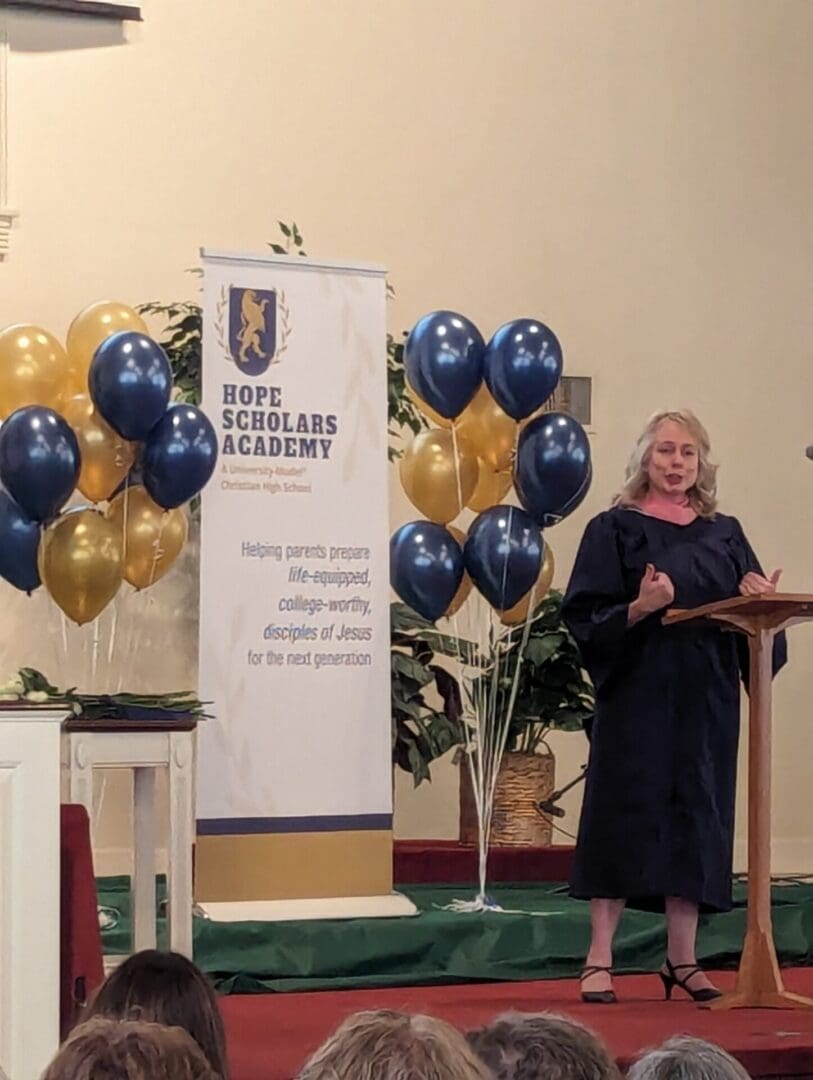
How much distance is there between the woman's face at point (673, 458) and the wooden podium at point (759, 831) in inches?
13.6

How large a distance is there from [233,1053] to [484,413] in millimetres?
2546

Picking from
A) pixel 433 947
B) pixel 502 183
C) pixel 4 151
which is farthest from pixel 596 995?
pixel 502 183

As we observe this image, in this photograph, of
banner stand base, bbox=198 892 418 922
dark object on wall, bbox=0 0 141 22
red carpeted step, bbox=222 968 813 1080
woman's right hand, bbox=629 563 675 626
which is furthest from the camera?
dark object on wall, bbox=0 0 141 22

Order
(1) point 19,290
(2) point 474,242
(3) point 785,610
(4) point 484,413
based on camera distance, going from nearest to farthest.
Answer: (3) point 785,610 → (4) point 484,413 → (1) point 19,290 → (2) point 474,242

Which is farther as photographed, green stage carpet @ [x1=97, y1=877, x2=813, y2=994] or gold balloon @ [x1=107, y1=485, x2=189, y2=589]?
gold balloon @ [x1=107, y1=485, x2=189, y2=589]

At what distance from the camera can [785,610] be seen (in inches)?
167

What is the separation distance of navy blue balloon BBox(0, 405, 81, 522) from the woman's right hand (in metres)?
1.89

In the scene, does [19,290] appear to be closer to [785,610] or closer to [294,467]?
[294,467]

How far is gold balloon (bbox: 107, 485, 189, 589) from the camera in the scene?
5809mm

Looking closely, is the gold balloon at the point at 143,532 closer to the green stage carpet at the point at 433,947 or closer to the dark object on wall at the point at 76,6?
the green stage carpet at the point at 433,947

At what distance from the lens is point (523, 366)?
566cm

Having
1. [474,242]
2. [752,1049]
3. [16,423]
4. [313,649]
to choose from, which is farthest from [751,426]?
[752,1049]

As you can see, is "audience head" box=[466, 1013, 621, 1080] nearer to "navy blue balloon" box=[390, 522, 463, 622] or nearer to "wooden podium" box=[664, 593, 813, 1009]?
"wooden podium" box=[664, 593, 813, 1009]

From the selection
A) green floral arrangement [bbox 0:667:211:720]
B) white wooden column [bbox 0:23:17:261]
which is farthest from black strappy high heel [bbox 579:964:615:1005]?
white wooden column [bbox 0:23:17:261]
